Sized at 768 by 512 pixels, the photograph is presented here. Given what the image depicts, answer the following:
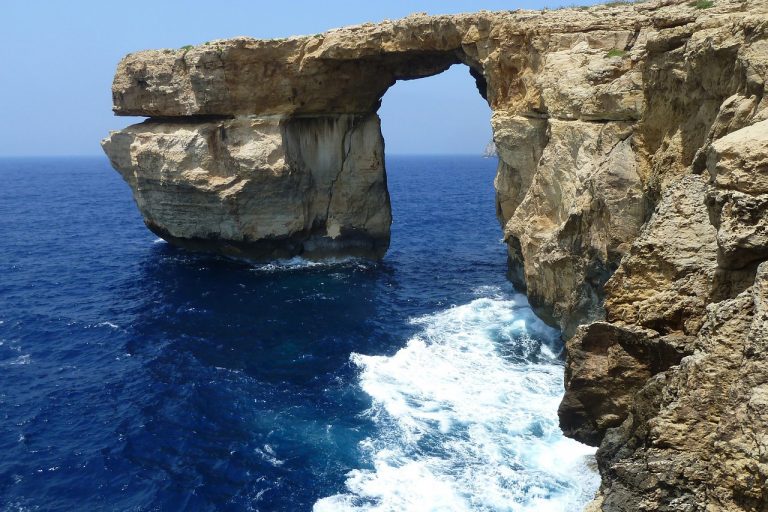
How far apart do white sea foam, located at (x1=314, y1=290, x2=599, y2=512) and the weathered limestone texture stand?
294 cm

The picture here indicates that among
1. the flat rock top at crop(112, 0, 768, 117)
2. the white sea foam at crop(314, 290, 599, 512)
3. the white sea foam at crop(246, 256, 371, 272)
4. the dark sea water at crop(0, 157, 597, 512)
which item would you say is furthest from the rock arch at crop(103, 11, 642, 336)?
the white sea foam at crop(314, 290, 599, 512)

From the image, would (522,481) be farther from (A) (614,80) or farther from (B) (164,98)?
(B) (164,98)

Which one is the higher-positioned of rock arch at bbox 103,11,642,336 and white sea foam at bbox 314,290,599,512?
rock arch at bbox 103,11,642,336

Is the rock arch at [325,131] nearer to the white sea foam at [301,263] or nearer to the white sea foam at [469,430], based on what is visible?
the white sea foam at [301,263]

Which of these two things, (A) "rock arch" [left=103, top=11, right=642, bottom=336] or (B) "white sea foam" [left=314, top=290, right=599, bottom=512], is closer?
(B) "white sea foam" [left=314, top=290, right=599, bottom=512]

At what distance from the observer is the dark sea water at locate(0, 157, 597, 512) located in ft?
64.6

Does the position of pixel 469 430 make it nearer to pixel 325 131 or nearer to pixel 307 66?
pixel 307 66

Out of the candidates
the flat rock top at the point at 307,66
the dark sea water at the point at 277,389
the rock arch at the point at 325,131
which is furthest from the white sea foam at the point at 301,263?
the flat rock top at the point at 307,66

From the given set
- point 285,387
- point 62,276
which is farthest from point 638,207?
point 62,276

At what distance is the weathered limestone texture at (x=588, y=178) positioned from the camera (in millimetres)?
9938

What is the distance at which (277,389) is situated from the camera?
26375 mm

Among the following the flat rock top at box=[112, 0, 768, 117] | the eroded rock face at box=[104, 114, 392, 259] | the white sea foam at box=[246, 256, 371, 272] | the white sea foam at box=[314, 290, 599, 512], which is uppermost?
the flat rock top at box=[112, 0, 768, 117]

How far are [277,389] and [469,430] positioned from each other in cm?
848

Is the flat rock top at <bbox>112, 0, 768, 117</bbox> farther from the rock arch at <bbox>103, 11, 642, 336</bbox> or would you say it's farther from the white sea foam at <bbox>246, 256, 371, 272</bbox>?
the white sea foam at <bbox>246, 256, 371, 272</bbox>
